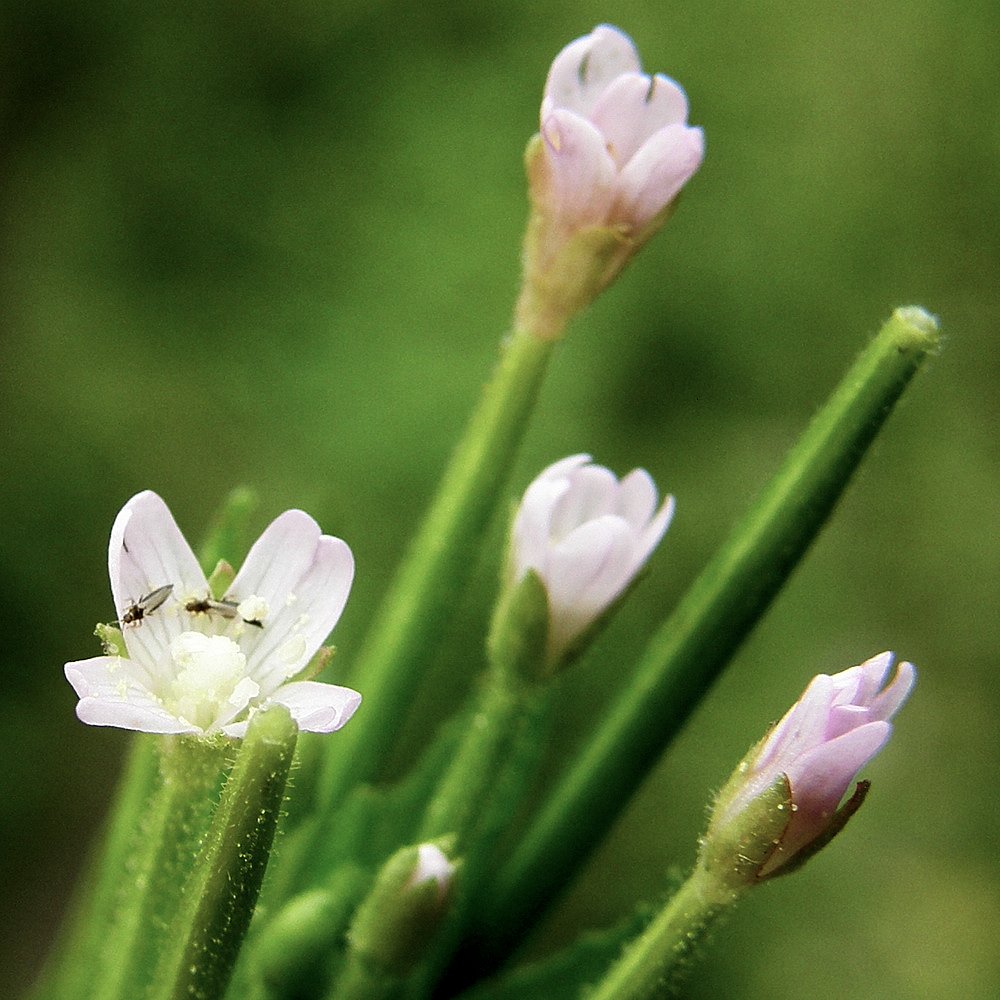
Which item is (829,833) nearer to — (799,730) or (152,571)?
(799,730)

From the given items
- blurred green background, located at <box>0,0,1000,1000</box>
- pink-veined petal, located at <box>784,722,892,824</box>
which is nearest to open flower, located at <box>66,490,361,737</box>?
pink-veined petal, located at <box>784,722,892,824</box>

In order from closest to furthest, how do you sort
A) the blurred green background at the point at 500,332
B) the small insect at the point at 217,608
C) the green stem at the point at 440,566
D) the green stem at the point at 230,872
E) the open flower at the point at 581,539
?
the green stem at the point at 230,872 → the small insect at the point at 217,608 → the open flower at the point at 581,539 → the green stem at the point at 440,566 → the blurred green background at the point at 500,332

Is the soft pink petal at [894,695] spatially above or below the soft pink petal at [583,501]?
below

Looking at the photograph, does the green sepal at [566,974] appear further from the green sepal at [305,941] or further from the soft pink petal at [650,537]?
the soft pink petal at [650,537]

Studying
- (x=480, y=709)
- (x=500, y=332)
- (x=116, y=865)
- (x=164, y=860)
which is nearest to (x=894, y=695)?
(x=480, y=709)

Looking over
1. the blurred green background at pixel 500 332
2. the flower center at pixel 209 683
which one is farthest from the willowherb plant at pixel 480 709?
the blurred green background at pixel 500 332

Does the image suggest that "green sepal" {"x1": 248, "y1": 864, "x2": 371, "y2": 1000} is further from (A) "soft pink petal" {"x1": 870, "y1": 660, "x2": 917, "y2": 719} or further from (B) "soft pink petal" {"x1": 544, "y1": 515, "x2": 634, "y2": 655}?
(A) "soft pink petal" {"x1": 870, "y1": 660, "x2": 917, "y2": 719}

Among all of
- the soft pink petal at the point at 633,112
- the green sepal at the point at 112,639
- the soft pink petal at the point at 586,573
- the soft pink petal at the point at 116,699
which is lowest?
the soft pink petal at the point at 116,699
